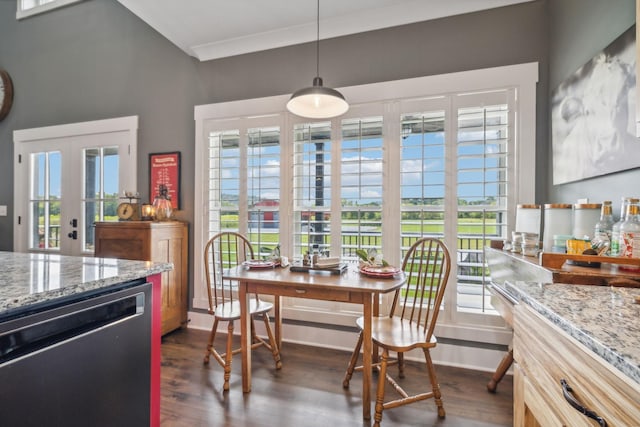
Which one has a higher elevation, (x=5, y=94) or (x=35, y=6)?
(x=35, y=6)

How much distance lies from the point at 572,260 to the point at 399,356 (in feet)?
4.25

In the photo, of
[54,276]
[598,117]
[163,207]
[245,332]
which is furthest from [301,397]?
[598,117]

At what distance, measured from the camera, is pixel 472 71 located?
240cm

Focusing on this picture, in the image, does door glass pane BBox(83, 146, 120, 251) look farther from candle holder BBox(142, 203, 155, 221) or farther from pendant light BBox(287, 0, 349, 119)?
pendant light BBox(287, 0, 349, 119)

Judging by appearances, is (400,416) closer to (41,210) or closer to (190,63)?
(190,63)

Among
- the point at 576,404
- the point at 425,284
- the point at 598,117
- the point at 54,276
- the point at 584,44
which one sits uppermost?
the point at 584,44

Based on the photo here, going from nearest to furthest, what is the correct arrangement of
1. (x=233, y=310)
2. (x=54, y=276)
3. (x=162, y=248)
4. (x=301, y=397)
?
(x=54, y=276) → (x=301, y=397) → (x=233, y=310) → (x=162, y=248)

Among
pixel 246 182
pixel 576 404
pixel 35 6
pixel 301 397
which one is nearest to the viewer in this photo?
pixel 576 404

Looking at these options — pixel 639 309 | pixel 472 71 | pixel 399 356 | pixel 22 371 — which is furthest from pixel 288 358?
pixel 472 71

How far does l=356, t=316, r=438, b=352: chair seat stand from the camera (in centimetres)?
174

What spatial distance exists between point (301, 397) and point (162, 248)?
6.02 ft

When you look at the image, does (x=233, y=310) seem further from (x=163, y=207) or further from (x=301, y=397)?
(x=163, y=207)

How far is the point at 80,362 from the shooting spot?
39.5 inches

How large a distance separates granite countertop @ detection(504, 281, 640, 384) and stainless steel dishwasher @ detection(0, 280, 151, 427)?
1357mm
